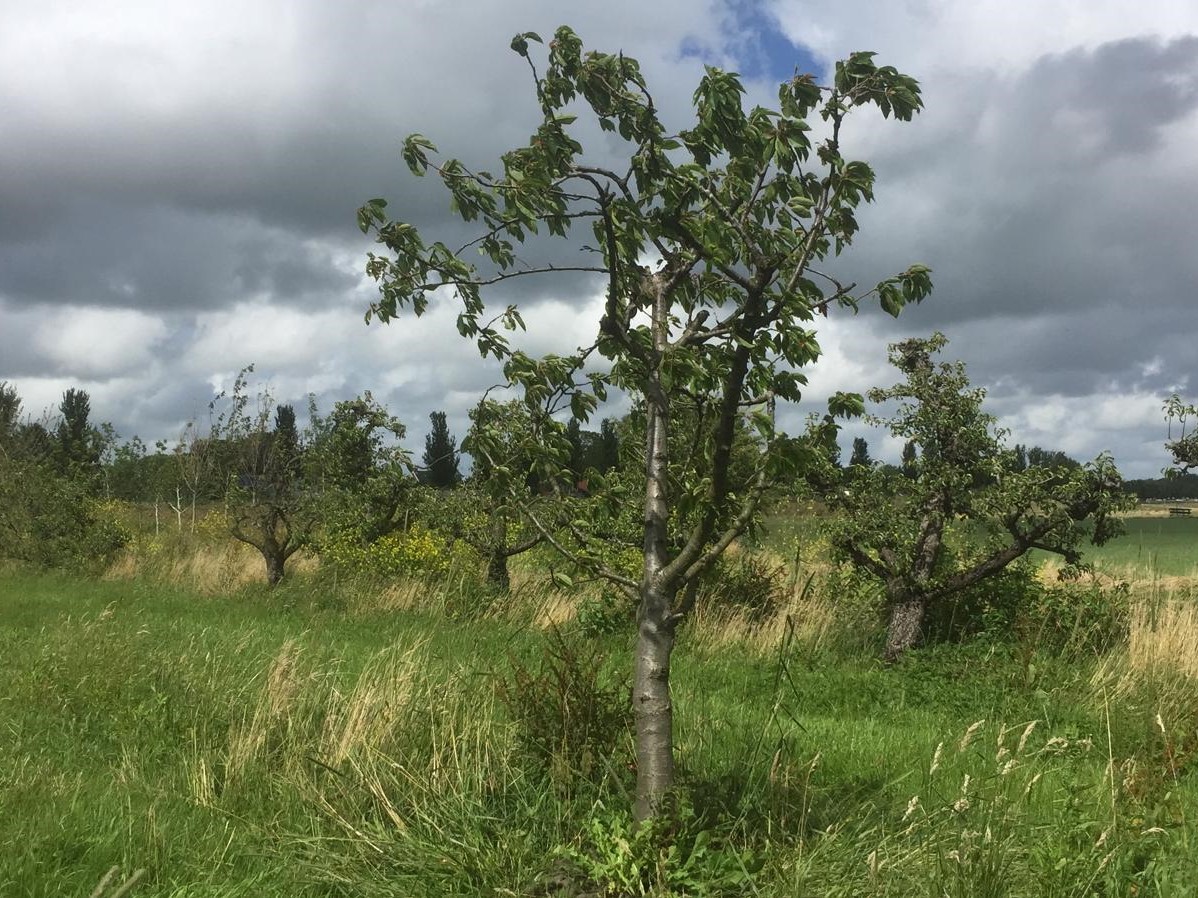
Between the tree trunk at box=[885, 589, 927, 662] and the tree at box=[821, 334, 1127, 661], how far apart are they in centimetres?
1

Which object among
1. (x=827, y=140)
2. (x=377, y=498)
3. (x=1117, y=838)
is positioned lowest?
(x=1117, y=838)

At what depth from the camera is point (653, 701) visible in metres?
3.76

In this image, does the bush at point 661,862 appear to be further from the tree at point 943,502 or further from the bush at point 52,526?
the bush at point 52,526

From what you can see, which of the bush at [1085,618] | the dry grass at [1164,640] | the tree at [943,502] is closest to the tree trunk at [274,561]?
the tree at [943,502]

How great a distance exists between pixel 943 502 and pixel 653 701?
263 inches

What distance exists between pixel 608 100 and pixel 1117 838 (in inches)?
134

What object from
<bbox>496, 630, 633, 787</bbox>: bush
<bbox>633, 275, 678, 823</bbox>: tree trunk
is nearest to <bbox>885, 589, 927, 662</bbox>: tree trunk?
<bbox>496, 630, 633, 787</bbox>: bush

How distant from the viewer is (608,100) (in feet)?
11.8

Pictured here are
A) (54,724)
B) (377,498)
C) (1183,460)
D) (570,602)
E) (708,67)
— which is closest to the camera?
(708,67)

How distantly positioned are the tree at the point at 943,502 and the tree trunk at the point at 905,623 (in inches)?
0.4

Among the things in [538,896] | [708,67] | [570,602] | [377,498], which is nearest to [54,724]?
[538,896]

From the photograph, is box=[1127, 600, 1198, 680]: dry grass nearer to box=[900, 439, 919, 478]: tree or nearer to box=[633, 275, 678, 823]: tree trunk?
box=[900, 439, 919, 478]: tree

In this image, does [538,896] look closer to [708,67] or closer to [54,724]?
[708,67]

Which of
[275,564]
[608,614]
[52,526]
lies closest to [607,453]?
[608,614]
